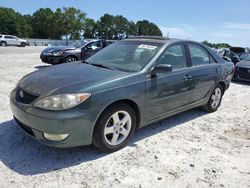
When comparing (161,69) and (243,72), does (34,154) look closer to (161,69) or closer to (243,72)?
(161,69)

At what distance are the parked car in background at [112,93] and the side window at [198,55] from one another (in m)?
0.02

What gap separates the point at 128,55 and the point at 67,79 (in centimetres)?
126

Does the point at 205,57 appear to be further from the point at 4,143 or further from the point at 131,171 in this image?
the point at 4,143

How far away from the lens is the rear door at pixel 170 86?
4137mm

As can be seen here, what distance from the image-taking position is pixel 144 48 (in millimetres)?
4535

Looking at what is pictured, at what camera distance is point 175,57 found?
4734mm

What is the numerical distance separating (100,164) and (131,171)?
16.2 inches

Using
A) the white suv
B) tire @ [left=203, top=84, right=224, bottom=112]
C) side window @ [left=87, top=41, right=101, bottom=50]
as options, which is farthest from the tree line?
tire @ [left=203, top=84, right=224, bottom=112]

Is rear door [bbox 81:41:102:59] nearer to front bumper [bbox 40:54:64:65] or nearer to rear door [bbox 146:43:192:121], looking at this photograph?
front bumper [bbox 40:54:64:65]

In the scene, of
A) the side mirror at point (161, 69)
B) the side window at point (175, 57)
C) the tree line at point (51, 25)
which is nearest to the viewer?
the side mirror at point (161, 69)

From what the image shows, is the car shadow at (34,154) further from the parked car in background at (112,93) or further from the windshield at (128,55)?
the windshield at (128,55)

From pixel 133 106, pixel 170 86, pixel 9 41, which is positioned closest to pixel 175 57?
pixel 170 86

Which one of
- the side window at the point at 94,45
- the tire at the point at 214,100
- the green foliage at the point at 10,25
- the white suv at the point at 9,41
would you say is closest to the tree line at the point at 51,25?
the green foliage at the point at 10,25

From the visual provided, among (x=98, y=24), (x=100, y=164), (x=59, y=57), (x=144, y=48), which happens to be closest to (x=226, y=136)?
(x=144, y=48)
